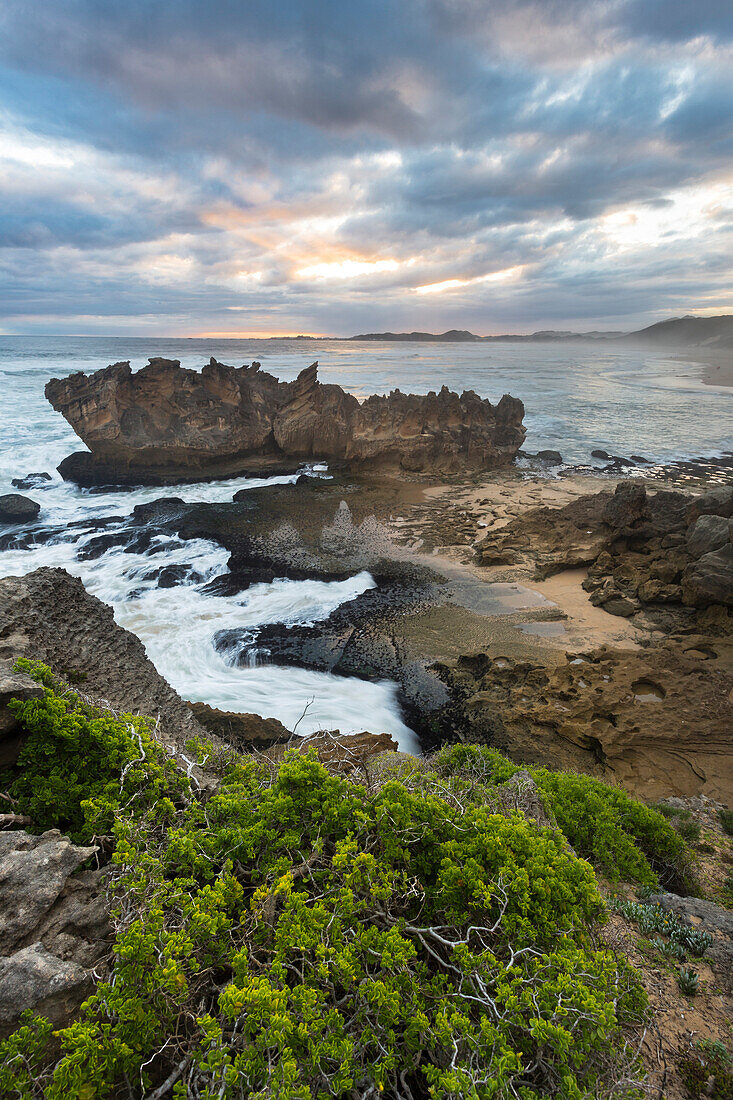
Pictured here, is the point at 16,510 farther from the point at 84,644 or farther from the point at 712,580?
the point at 712,580

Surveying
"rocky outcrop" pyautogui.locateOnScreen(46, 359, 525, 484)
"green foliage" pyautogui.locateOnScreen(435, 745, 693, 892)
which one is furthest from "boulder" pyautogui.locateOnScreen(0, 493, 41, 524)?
A: "green foliage" pyautogui.locateOnScreen(435, 745, 693, 892)

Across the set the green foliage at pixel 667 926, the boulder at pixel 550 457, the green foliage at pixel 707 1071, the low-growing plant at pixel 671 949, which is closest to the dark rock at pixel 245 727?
the green foliage at pixel 667 926

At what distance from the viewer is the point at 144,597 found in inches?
648

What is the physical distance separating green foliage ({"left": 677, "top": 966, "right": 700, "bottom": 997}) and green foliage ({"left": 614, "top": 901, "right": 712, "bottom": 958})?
285 mm

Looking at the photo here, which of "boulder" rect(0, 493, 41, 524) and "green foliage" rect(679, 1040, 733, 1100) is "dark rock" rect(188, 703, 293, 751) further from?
"boulder" rect(0, 493, 41, 524)

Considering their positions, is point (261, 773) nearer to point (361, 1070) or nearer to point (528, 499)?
point (361, 1070)

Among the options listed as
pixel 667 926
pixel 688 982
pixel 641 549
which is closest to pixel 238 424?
pixel 641 549

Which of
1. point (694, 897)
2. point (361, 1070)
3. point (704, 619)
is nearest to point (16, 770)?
point (361, 1070)

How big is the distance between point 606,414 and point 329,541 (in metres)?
43.4

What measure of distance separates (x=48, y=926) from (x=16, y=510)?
84.6 ft

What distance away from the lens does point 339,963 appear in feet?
9.94

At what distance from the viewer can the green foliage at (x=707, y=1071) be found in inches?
138

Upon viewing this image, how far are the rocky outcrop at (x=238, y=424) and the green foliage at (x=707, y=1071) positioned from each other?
27.0 metres

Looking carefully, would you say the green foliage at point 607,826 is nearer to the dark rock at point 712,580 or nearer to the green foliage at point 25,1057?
the green foliage at point 25,1057
